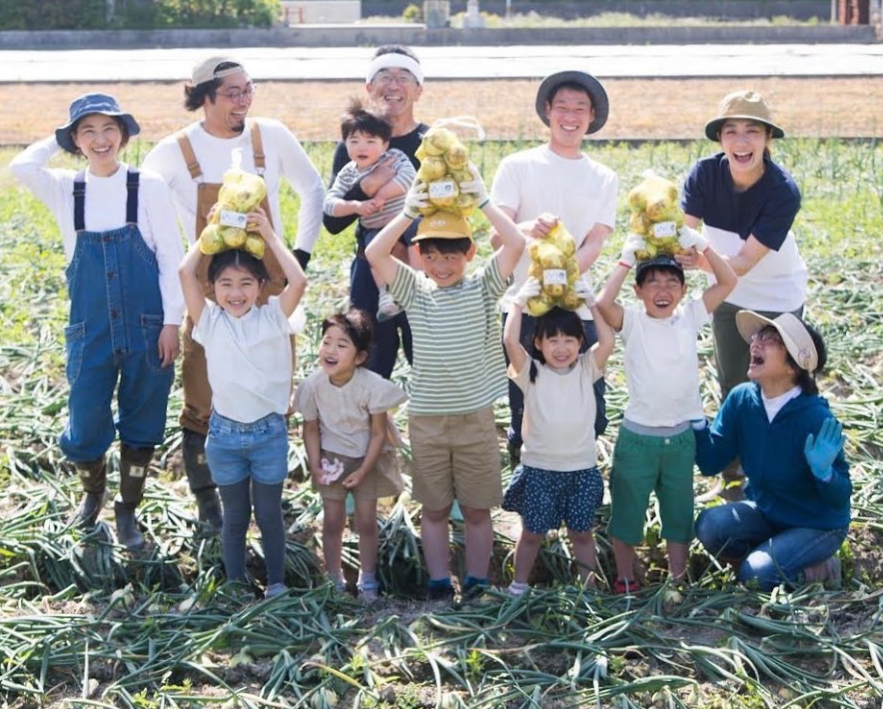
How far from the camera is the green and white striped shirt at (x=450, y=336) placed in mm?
4562

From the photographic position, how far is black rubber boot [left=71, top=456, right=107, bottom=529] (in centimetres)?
503

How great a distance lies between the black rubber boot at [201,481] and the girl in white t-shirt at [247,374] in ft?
2.02

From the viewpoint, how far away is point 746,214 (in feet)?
16.2

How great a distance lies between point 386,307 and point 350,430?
1.58ft

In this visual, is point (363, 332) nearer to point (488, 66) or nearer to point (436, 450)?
point (436, 450)

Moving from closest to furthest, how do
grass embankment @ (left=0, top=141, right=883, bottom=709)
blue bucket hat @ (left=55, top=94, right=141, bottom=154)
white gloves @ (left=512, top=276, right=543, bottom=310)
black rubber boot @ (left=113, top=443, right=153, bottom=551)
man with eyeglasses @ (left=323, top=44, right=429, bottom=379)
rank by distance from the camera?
grass embankment @ (left=0, top=141, right=883, bottom=709), white gloves @ (left=512, top=276, right=543, bottom=310), blue bucket hat @ (left=55, top=94, right=141, bottom=154), black rubber boot @ (left=113, top=443, right=153, bottom=551), man with eyeglasses @ (left=323, top=44, right=429, bottom=379)

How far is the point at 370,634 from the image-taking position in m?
4.16

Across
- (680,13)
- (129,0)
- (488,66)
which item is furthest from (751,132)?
(680,13)

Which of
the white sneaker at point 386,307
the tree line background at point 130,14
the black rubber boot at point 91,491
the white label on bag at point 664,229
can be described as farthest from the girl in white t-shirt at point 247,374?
the tree line background at point 130,14

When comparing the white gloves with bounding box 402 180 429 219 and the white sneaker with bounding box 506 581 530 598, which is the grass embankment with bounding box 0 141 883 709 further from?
the white gloves with bounding box 402 180 429 219

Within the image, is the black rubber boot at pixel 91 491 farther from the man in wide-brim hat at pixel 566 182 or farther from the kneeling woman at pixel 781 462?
the kneeling woman at pixel 781 462

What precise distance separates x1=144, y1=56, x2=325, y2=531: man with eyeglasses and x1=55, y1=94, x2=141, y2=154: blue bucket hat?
229mm

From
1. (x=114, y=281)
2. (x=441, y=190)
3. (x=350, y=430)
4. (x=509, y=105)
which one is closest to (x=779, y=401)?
(x=441, y=190)

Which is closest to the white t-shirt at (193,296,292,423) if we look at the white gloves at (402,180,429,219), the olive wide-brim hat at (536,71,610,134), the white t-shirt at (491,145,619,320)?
the white gloves at (402,180,429,219)
